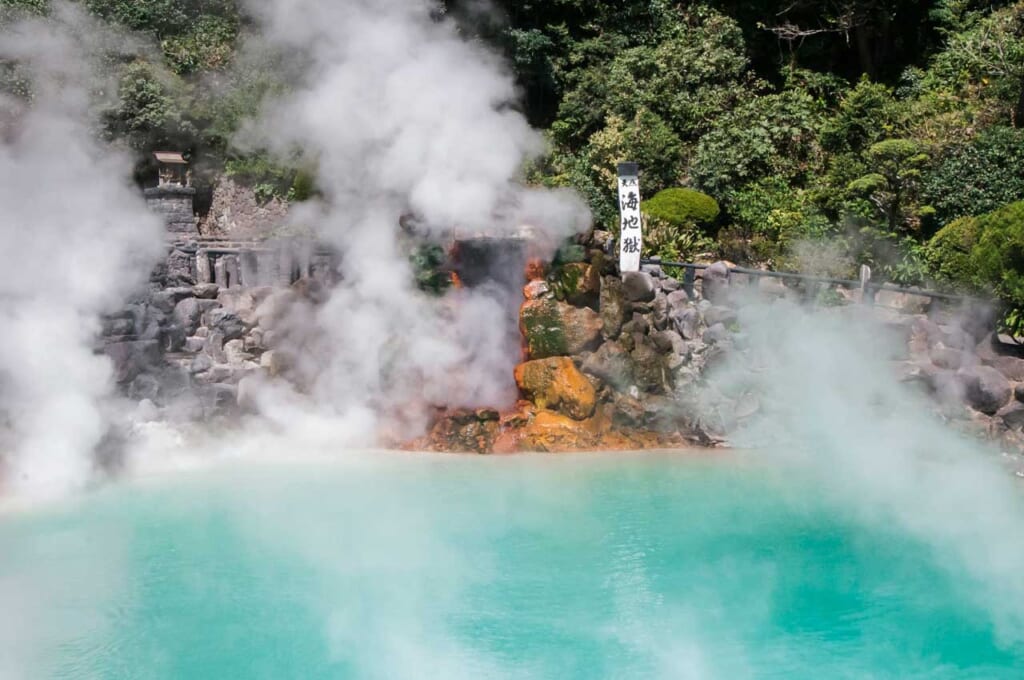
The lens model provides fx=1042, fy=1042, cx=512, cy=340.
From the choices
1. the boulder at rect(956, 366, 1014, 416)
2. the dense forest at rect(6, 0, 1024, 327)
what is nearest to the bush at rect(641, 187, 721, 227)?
the dense forest at rect(6, 0, 1024, 327)

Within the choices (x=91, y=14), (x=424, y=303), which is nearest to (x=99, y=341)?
(x=424, y=303)

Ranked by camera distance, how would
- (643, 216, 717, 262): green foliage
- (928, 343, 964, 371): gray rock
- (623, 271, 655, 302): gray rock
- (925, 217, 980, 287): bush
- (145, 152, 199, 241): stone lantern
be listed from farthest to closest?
(145, 152, 199, 241): stone lantern < (643, 216, 717, 262): green foliage < (623, 271, 655, 302): gray rock < (925, 217, 980, 287): bush < (928, 343, 964, 371): gray rock

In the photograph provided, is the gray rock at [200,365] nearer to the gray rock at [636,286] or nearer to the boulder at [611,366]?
the boulder at [611,366]

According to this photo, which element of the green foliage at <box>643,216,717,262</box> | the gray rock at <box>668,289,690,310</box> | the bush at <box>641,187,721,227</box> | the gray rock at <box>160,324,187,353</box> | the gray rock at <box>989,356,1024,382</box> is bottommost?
the gray rock at <box>989,356,1024,382</box>

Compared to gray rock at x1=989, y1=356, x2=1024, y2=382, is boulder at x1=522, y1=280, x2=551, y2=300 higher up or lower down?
higher up

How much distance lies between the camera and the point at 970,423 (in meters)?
9.67

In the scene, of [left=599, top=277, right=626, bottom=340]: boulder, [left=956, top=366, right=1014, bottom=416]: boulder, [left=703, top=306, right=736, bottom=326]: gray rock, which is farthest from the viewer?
[left=703, top=306, right=736, bottom=326]: gray rock

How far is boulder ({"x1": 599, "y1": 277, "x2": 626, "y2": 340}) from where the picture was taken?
1046 cm

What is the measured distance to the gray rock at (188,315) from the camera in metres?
10.8

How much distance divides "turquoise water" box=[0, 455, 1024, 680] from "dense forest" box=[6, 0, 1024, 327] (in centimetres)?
532

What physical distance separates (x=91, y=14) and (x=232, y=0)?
88.9 inches

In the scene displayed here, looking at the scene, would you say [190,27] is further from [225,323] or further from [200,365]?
[200,365]

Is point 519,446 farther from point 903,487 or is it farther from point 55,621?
point 55,621

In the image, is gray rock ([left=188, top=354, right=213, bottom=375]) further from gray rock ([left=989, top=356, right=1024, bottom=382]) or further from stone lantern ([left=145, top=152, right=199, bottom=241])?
gray rock ([left=989, top=356, right=1024, bottom=382])
